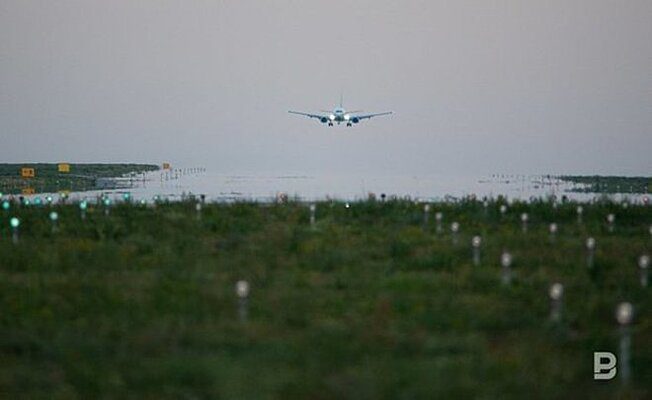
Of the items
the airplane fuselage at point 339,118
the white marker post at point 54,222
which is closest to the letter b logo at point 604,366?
the white marker post at point 54,222

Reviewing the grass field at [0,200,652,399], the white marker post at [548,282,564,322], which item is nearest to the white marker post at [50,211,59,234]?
the grass field at [0,200,652,399]

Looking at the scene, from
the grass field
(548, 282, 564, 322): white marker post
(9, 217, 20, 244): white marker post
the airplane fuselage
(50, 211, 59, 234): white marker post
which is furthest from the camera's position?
the airplane fuselage

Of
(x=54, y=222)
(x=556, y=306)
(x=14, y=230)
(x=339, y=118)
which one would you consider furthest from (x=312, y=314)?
(x=339, y=118)

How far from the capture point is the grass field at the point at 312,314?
1026cm

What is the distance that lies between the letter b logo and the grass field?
12cm

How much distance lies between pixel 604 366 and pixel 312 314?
4862mm

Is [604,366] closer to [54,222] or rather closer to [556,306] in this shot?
[556,306]

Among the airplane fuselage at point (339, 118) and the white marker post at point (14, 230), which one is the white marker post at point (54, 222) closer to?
the white marker post at point (14, 230)

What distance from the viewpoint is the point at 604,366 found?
1089 cm

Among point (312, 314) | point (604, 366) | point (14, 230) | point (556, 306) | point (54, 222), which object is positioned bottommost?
point (604, 366)

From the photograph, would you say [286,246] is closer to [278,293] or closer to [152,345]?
Result: [278,293]

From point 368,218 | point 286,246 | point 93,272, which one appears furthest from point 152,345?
Result: point 368,218

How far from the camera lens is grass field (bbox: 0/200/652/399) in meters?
10.3

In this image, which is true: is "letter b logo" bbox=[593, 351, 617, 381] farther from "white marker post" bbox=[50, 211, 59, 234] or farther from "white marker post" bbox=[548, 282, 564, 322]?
"white marker post" bbox=[50, 211, 59, 234]
